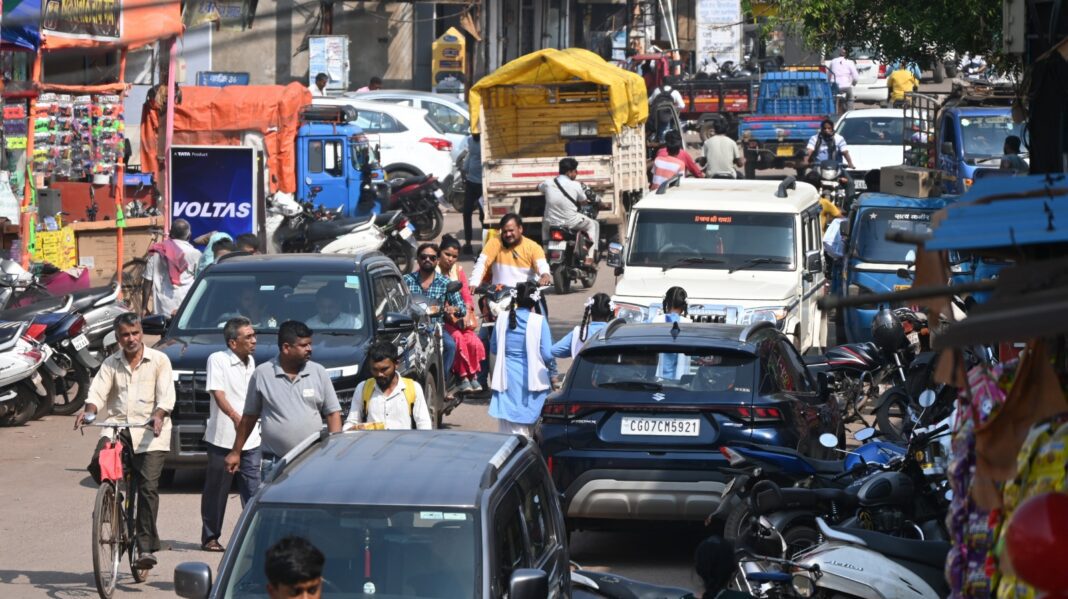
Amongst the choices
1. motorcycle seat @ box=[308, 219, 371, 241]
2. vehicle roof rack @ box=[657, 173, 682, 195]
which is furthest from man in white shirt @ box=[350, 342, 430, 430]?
motorcycle seat @ box=[308, 219, 371, 241]

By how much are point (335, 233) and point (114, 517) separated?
12.7 metres

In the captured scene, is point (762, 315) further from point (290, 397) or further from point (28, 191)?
point (28, 191)

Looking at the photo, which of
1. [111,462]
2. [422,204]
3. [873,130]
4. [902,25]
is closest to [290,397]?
[111,462]

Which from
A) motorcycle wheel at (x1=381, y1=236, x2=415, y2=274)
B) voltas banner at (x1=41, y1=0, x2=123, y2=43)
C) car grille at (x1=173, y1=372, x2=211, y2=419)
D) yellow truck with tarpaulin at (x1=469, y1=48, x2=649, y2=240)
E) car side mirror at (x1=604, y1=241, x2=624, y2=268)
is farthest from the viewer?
yellow truck with tarpaulin at (x1=469, y1=48, x2=649, y2=240)

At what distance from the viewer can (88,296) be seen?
1576 cm

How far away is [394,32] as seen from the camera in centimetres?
4281

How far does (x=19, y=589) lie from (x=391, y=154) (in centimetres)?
1893

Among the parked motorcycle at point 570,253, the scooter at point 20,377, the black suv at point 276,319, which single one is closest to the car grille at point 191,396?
the black suv at point 276,319

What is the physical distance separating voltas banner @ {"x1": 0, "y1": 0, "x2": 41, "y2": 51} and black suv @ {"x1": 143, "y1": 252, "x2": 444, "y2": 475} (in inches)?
194

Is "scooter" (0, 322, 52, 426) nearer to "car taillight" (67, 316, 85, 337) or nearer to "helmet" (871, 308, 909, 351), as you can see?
"car taillight" (67, 316, 85, 337)

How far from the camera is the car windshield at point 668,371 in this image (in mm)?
9883

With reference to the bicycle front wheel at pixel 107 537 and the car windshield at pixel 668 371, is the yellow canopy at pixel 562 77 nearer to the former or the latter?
the car windshield at pixel 668 371

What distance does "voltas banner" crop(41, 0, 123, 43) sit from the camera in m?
17.8

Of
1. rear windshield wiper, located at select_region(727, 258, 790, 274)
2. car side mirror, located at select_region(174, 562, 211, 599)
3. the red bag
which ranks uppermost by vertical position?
rear windshield wiper, located at select_region(727, 258, 790, 274)
